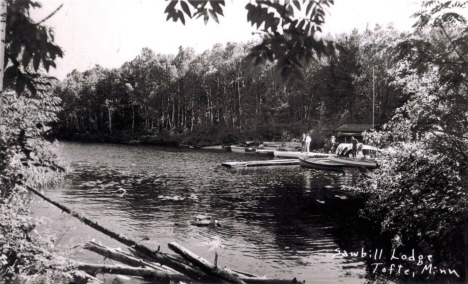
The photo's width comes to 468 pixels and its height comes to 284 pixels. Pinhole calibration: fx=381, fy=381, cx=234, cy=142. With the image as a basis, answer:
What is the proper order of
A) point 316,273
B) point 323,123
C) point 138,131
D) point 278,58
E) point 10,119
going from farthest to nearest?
1. point 138,131
2. point 323,123
3. point 316,273
4. point 10,119
5. point 278,58

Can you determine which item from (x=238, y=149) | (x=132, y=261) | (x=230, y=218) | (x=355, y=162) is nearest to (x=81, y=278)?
(x=132, y=261)

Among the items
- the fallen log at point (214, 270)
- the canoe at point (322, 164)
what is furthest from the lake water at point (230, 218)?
the canoe at point (322, 164)

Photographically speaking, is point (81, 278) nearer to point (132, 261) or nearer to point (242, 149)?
point (132, 261)

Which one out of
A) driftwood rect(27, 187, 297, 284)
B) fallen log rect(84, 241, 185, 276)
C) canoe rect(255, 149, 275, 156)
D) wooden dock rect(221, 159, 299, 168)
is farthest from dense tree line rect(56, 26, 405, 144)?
driftwood rect(27, 187, 297, 284)

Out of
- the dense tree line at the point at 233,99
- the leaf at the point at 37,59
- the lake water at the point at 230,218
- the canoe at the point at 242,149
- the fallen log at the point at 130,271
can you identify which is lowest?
the lake water at the point at 230,218

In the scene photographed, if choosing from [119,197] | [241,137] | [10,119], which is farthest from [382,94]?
[10,119]

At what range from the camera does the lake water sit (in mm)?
8445

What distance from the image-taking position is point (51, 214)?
10562mm

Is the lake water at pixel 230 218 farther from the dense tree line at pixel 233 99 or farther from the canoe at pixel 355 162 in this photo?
the dense tree line at pixel 233 99

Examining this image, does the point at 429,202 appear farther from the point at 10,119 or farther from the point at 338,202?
the point at 338,202

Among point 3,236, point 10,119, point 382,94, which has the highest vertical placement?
point 382,94

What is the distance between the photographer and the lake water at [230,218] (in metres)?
8.45

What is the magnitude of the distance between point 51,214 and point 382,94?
106 feet

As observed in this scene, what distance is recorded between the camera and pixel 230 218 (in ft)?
40.5
